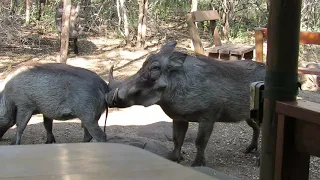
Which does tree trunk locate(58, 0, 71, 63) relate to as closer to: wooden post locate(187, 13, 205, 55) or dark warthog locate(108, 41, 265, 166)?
wooden post locate(187, 13, 205, 55)

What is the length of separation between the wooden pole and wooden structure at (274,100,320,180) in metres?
0.07

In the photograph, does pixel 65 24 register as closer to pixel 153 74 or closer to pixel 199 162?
pixel 153 74

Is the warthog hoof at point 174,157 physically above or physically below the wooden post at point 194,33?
below

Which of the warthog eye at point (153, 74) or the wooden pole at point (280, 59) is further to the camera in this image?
the warthog eye at point (153, 74)

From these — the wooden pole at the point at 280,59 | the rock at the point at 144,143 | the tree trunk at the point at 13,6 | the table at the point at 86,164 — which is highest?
the tree trunk at the point at 13,6

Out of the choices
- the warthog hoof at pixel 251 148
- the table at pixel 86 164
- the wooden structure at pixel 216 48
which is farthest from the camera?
the wooden structure at pixel 216 48

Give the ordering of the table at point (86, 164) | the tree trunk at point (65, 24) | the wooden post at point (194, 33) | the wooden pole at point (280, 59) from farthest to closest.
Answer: the tree trunk at point (65, 24), the wooden post at point (194, 33), the wooden pole at point (280, 59), the table at point (86, 164)

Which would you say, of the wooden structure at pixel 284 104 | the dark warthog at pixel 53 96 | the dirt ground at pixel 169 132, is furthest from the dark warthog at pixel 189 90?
the wooden structure at pixel 284 104

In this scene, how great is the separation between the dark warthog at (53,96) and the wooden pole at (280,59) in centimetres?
341

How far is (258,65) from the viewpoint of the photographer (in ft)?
18.0

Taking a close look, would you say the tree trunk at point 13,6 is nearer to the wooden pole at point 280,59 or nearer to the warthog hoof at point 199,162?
the warthog hoof at point 199,162

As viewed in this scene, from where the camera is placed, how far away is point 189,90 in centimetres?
503

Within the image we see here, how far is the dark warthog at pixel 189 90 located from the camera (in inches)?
196

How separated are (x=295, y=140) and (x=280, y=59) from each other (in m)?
0.33
